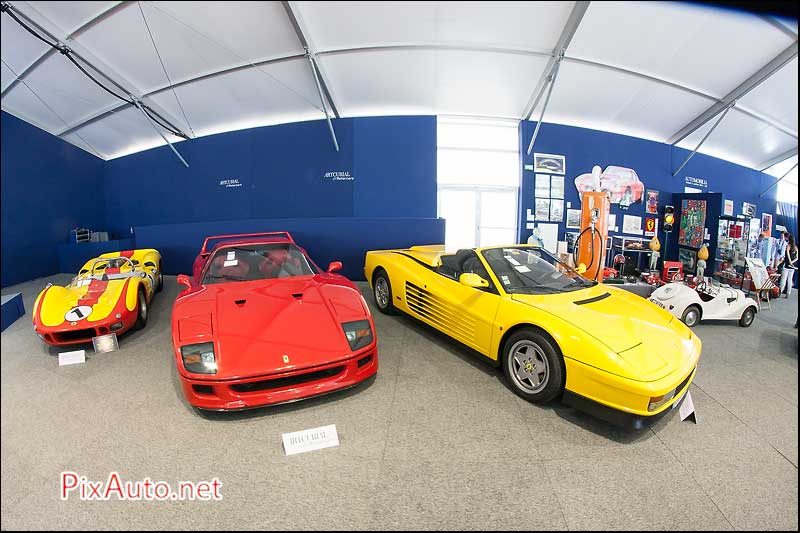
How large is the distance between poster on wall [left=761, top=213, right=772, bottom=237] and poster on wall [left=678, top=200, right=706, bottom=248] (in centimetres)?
189

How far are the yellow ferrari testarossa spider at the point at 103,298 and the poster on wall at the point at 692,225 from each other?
451 centimetres

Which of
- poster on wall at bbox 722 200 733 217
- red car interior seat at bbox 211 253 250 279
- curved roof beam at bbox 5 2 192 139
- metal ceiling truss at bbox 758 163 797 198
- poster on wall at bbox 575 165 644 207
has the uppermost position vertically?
poster on wall at bbox 575 165 644 207

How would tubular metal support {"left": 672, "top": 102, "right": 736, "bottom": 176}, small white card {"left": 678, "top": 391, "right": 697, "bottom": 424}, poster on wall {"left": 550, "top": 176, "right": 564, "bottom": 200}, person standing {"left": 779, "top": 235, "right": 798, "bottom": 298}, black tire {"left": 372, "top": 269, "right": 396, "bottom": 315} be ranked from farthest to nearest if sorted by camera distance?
poster on wall {"left": 550, "top": 176, "right": 564, "bottom": 200} → black tire {"left": 372, "top": 269, "right": 396, "bottom": 315} → small white card {"left": 678, "top": 391, "right": 697, "bottom": 424} → tubular metal support {"left": 672, "top": 102, "right": 736, "bottom": 176} → person standing {"left": 779, "top": 235, "right": 798, "bottom": 298}

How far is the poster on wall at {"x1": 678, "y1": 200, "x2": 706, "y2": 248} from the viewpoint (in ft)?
10.3

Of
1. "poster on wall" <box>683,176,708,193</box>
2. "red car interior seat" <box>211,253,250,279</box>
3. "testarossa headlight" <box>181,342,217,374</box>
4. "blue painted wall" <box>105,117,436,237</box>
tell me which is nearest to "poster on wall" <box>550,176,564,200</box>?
"blue painted wall" <box>105,117,436,237</box>

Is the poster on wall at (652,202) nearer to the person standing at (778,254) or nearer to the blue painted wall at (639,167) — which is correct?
the blue painted wall at (639,167)

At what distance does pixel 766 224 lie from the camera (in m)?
1.29

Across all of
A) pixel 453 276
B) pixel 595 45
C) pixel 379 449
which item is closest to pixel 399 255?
pixel 453 276

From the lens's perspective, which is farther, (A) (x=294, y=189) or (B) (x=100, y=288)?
(A) (x=294, y=189)

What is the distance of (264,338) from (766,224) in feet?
8.43

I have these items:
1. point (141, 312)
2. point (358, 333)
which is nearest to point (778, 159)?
point (358, 333)

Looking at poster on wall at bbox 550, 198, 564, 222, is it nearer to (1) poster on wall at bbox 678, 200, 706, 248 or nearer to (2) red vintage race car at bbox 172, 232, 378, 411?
(1) poster on wall at bbox 678, 200, 706, 248

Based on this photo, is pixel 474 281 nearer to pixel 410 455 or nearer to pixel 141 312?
pixel 410 455

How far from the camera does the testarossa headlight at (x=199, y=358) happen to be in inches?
65.6
